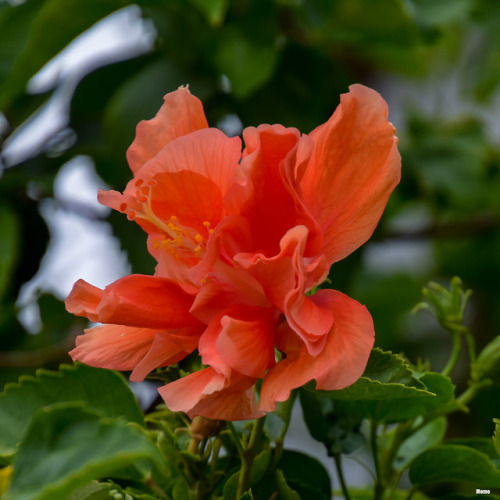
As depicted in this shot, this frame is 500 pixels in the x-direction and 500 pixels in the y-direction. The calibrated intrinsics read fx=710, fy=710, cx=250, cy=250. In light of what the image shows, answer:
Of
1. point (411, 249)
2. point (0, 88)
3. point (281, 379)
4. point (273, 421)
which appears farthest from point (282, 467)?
point (411, 249)

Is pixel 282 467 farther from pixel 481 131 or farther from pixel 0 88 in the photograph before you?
pixel 481 131

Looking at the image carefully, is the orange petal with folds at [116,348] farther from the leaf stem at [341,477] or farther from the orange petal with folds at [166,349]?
the leaf stem at [341,477]

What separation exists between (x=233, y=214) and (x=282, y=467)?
0.18 m

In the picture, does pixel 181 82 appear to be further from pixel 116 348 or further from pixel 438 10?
pixel 116 348

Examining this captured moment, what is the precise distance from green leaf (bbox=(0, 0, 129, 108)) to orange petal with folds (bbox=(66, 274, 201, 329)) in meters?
0.63

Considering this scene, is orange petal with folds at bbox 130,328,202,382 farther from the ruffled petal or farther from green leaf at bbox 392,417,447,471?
green leaf at bbox 392,417,447,471

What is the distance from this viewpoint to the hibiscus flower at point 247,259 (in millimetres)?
324

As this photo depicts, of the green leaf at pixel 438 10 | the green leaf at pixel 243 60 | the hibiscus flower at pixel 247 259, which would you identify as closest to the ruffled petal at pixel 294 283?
the hibiscus flower at pixel 247 259

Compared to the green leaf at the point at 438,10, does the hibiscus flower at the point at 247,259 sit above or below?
above

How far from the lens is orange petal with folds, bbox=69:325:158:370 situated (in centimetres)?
37

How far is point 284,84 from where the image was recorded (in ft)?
3.47

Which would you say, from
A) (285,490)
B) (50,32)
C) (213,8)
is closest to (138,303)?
(285,490)

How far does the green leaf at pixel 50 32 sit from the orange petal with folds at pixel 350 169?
0.65 meters

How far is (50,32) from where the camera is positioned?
91 centimetres
